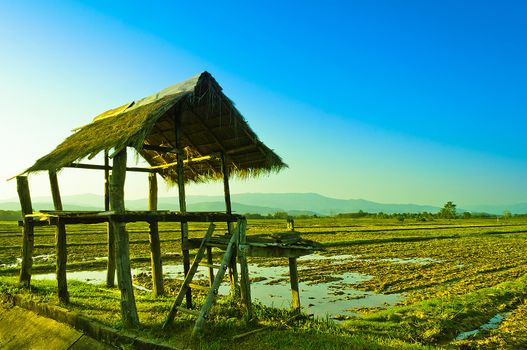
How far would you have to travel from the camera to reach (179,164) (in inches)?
330

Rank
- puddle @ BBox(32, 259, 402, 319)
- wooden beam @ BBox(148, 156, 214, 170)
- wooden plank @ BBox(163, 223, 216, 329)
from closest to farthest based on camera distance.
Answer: wooden plank @ BBox(163, 223, 216, 329) < puddle @ BBox(32, 259, 402, 319) < wooden beam @ BBox(148, 156, 214, 170)

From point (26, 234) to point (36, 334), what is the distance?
3280 millimetres

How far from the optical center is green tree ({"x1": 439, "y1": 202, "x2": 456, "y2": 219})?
277 ft

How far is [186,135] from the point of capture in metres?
9.66

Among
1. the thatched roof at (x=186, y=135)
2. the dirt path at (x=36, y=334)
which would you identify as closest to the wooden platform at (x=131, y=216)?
the thatched roof at (x=186, y=135)

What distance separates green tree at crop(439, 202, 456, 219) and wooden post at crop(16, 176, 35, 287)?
286 feet

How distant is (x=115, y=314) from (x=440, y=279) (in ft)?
31.8

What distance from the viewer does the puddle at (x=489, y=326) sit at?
22.5ft

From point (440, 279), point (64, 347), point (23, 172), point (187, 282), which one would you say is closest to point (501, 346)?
point (187, 282)

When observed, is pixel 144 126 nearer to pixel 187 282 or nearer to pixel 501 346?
pixel 187 282

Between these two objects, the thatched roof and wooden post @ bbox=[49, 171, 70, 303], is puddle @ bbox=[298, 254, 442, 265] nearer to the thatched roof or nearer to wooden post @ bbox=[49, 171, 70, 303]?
the thatched roof

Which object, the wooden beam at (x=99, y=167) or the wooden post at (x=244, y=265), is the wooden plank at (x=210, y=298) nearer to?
the wooden post at (x=244, y=265)

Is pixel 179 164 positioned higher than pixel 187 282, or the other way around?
pixel 179 164

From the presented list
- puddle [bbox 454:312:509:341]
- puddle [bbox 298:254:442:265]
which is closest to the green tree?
puddle [bbox 298:254:442:265]
